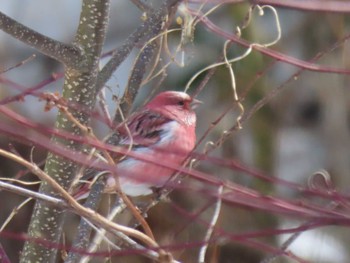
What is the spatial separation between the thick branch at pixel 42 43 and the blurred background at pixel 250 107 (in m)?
2.37

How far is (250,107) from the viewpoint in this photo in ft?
16.1

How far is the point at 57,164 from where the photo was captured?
7.22 feet

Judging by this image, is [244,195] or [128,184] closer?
[244,195]

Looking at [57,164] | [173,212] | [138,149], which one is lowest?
[57,164]

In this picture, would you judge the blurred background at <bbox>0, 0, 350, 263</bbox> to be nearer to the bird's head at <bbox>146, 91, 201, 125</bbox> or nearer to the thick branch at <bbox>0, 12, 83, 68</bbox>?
the bird's head at <bbox>146, 91, 201, 125</bbox>

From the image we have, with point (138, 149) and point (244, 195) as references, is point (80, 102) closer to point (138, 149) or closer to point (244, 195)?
point (138, 149)

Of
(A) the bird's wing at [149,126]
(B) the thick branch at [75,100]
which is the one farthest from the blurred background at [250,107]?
(B) the thick branch at [75,100]

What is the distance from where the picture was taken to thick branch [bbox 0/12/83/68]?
6.73 feet

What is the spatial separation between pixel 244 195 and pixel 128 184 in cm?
142

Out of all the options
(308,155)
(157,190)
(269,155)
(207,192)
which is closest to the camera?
(207,192)

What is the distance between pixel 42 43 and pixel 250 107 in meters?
2.92

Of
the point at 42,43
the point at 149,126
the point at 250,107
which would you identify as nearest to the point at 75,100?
the point at 42,43

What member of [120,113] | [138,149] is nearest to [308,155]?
[138,149]

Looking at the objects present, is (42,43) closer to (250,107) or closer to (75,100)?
(75,100)
